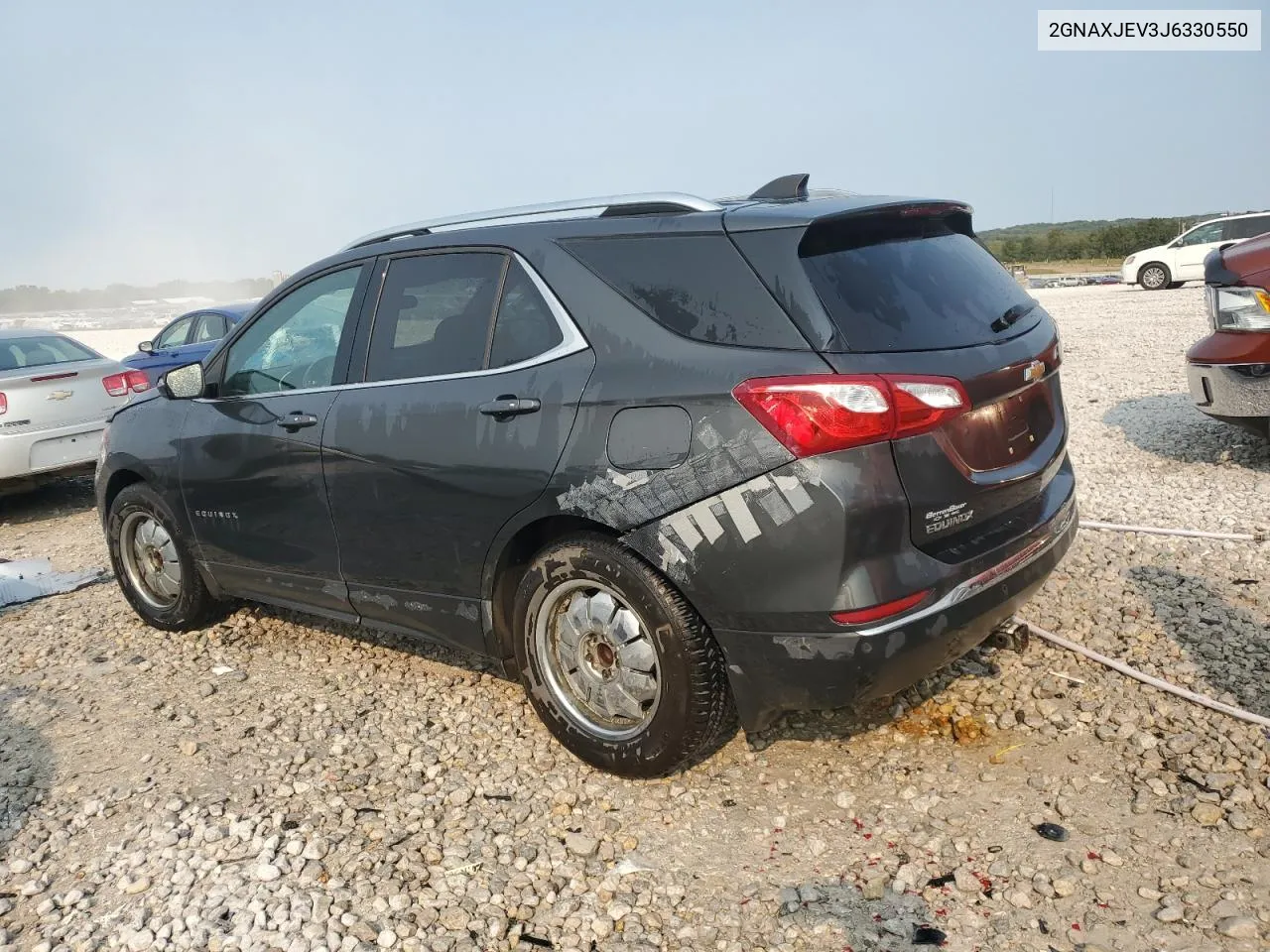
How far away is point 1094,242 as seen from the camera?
54219 millimetres

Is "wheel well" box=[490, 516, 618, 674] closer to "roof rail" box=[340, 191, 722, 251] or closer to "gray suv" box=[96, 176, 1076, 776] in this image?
"gray suv" box=[96, 176, 1076, 776]

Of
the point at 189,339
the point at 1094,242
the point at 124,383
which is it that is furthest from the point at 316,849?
the point at 1094,242

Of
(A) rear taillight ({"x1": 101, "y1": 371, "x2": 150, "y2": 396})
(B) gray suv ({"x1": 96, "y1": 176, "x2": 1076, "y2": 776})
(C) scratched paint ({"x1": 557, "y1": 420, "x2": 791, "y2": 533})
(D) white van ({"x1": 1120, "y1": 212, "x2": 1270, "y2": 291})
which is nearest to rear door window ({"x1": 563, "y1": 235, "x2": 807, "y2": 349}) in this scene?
(B) gray suv ({"x1": 96, "y1": 176, "x2": 1076, "y2": 776})

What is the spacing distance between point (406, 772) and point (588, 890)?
100cm

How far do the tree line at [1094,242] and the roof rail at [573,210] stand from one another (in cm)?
5016

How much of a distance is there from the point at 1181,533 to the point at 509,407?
12.4ft

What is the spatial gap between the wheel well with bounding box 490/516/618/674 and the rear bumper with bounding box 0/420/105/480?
18.6 feet

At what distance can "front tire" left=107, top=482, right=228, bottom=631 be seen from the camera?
4.93 m

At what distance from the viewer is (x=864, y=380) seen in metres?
2.76

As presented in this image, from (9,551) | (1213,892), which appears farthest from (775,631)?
(9,551)

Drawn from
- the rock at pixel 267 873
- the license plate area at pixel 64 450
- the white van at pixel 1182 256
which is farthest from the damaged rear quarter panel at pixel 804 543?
the white van at pixel 1182 256

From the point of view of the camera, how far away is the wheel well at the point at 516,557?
130 inches

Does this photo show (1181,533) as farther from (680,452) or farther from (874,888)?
(680,452)

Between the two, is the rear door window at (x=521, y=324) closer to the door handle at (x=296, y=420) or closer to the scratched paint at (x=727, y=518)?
the scratched paint at (x=727, y=518)
